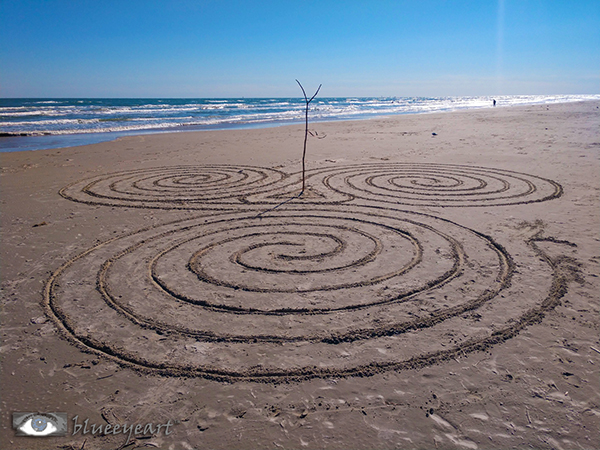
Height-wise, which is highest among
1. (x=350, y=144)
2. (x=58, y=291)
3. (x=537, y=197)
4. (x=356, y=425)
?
(x=350, y=144)

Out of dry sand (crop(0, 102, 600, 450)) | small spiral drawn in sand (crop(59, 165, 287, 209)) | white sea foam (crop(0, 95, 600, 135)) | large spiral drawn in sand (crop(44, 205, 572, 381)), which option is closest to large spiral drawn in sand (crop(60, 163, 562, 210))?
small spiral drawn in sand (crop(59, 165, 287, 209))

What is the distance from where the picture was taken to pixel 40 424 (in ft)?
9.31

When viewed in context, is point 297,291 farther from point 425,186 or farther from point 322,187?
point 425,186

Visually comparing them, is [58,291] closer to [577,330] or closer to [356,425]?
[356,425]

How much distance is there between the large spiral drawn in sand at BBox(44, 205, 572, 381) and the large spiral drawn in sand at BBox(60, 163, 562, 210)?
184 cm

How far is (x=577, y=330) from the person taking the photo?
3832mm

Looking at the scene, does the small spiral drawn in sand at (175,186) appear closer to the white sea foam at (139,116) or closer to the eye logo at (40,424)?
the eye logo at (40,424)

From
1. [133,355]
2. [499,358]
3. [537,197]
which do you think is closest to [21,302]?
[133,355]

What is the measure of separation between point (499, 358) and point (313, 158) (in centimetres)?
1076

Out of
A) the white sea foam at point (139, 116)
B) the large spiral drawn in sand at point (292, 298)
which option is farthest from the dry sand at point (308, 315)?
the white sea foam at point (139, 116)

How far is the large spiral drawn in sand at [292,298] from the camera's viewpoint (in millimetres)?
3566

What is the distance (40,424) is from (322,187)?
748cm

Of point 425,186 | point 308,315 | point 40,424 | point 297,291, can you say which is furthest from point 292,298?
point 425,186

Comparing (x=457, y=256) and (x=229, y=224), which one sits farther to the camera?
(x=229, y=224)
